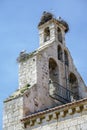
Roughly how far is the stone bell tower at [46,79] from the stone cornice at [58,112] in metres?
0.14

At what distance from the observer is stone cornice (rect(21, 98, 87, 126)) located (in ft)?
42.7

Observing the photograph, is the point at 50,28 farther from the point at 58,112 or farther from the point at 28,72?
the point at 58,112

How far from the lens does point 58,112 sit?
44.1 feet

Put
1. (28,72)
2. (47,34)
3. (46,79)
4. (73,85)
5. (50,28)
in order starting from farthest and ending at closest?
(47,34)
(50,28)
(73,85)
(46,79)
(28,72)

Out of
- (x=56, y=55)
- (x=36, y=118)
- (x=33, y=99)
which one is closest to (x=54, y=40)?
(x=56, y=55)

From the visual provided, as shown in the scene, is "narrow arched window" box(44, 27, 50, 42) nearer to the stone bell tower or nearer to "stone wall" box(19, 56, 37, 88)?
the stone bell tower

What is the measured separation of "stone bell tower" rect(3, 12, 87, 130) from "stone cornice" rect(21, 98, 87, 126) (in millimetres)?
143

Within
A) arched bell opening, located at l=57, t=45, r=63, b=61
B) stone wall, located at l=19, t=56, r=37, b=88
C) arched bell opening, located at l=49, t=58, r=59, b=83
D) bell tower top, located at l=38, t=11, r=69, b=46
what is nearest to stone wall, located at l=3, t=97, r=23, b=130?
stone wall, located at l=19, t=56, r=37, b=88

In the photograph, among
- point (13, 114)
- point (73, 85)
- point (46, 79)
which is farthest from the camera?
point (73, 85)

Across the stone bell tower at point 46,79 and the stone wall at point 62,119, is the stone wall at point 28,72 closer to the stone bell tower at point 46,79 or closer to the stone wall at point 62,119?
the stone bell tower at point 46,79

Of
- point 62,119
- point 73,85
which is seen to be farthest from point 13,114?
point 73,85

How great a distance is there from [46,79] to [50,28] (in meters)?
3.31

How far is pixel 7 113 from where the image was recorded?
14953 millimetres

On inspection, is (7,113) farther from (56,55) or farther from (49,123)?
(56,55)
